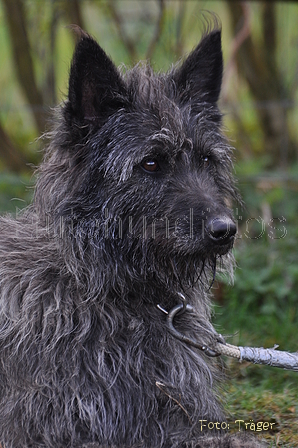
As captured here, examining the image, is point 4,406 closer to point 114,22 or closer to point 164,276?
point 164,276

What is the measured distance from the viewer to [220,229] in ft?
9.43

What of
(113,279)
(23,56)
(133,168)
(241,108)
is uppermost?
(23,56)

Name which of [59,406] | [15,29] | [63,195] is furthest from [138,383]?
[15,29]

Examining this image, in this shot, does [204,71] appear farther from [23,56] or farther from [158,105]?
[23,56]

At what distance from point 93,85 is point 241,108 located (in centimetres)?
550

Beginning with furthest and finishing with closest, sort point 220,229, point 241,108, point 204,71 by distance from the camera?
point 241,108
point 204,71
point 220,229

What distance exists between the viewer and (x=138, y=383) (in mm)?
3057

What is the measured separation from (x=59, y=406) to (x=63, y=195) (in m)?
1.08

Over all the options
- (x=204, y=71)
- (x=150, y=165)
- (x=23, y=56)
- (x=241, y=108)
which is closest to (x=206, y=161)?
(x=150, y=165)

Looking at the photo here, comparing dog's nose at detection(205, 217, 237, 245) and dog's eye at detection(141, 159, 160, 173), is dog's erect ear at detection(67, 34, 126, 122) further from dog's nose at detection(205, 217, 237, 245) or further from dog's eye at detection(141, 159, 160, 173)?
dog's nose at detection(205, 217, 237, 245)

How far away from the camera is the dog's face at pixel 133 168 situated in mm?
2992

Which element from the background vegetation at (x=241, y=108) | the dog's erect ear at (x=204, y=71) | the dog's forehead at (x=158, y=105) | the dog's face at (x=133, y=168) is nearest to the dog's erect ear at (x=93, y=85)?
the dog's face at (x=133, y=168)

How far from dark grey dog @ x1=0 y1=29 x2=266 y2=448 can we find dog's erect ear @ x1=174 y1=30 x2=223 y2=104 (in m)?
0.24

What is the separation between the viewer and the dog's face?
299 cm
